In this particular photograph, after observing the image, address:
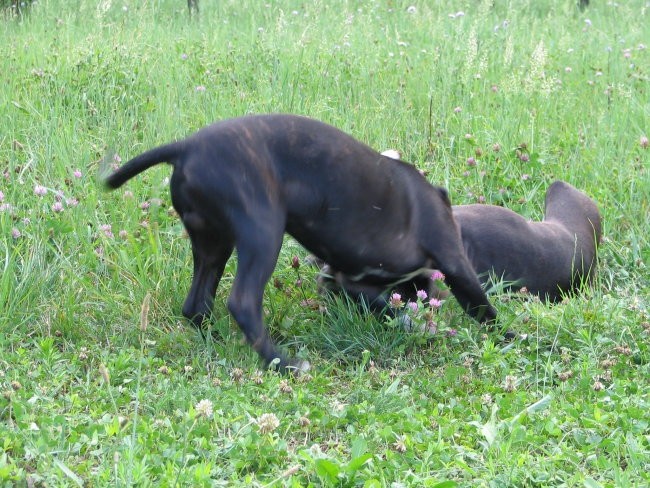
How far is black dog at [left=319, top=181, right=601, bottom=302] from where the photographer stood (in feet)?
17.2

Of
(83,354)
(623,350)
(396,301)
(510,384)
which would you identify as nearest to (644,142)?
(623,350)

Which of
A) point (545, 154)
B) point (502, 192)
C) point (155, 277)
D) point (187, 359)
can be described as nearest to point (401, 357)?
point (187, 359)

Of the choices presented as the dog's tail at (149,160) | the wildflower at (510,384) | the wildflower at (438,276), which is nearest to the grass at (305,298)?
the wildflower at (510,384)

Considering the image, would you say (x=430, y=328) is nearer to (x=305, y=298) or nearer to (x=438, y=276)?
(x=438, y=276)

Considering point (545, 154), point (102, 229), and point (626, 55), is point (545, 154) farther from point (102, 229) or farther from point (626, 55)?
point (102, 229)

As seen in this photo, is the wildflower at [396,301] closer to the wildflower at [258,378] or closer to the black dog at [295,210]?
the black dog at [295,210]

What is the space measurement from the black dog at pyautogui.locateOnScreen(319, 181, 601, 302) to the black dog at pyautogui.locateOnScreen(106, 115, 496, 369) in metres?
0.59

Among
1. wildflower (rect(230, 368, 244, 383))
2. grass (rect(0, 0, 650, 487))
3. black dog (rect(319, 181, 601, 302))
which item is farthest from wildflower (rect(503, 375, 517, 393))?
black dog (rect(319, 181, 601, 302))

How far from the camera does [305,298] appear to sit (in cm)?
478

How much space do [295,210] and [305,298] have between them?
0.76 meters

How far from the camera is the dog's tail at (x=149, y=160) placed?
3.95m

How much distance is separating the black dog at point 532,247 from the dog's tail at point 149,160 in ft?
5.75

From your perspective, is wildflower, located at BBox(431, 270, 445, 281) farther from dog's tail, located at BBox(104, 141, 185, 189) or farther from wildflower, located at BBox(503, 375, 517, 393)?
dog's tail, located at BBox(104, 141, 185, 189)

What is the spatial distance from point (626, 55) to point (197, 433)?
598 cm
